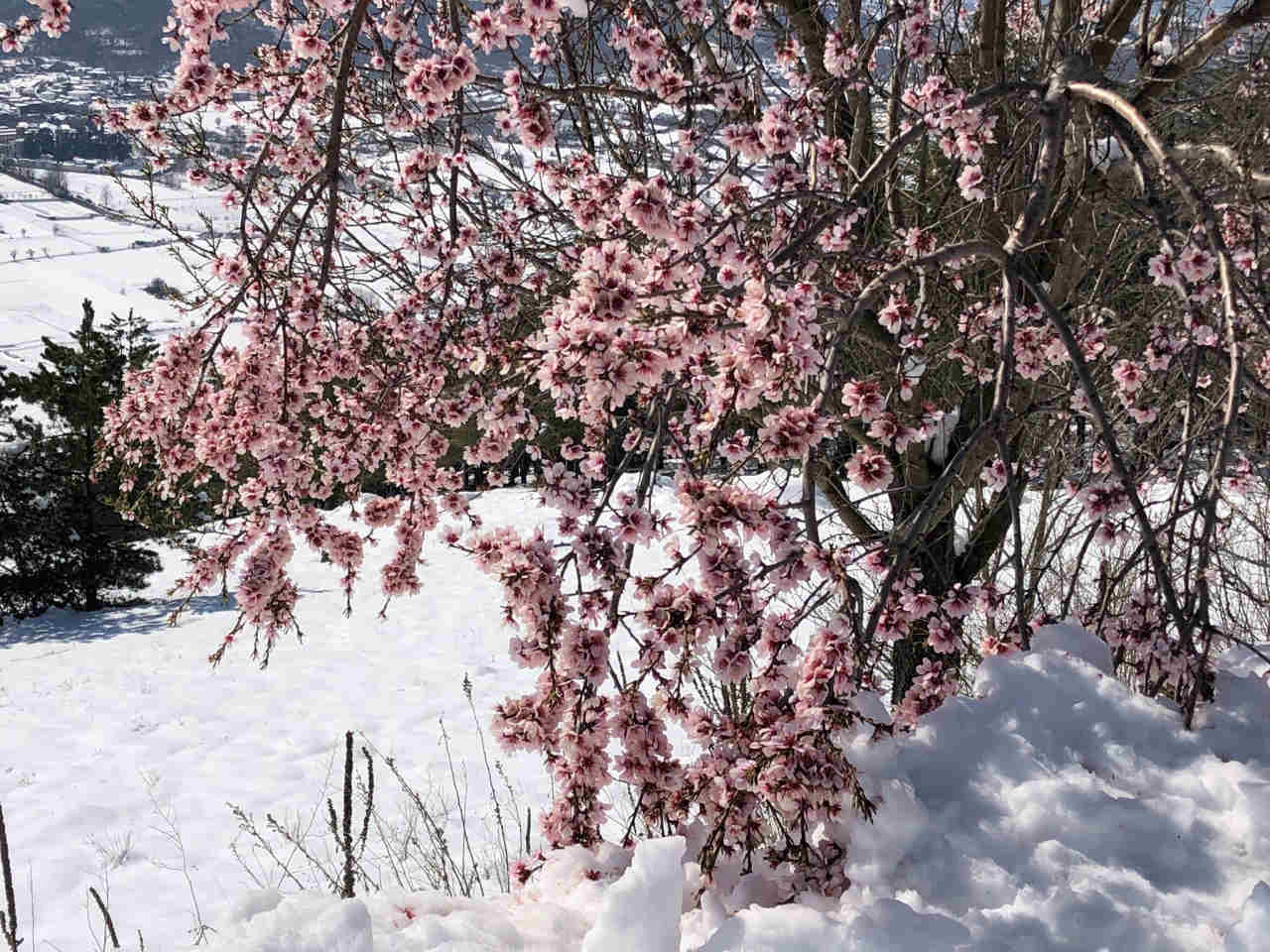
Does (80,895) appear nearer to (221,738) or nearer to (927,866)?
(221,738)

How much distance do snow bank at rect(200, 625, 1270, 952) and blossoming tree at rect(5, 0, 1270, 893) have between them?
0.11 meters

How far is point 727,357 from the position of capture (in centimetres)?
157

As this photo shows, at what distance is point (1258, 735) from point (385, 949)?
5.18ft

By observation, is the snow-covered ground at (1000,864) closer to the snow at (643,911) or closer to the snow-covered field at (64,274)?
the snow at (643,911)

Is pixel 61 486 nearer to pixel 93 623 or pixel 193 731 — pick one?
pixel 93 623

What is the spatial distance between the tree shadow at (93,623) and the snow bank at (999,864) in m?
8.92

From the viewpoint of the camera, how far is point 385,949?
143cm

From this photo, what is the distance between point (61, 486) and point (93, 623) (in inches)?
65.2

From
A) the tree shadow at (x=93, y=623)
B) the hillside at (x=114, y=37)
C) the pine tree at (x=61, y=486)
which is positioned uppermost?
the hillside at (x=114, y=37)

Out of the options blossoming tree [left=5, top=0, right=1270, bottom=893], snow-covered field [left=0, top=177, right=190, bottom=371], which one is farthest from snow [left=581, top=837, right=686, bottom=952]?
snow-covered field [left=0, top=177, right=190, bottom=371]

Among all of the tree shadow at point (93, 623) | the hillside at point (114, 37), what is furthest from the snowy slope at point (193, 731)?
the hillside at point (114, 37)

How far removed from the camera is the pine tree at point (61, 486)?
10.5 meters

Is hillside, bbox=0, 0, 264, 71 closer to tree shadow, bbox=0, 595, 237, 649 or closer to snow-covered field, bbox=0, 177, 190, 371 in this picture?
snow-covered field, bbox=0, 177, 190, 371

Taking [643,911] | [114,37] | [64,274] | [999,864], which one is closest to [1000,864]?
[999,864]
